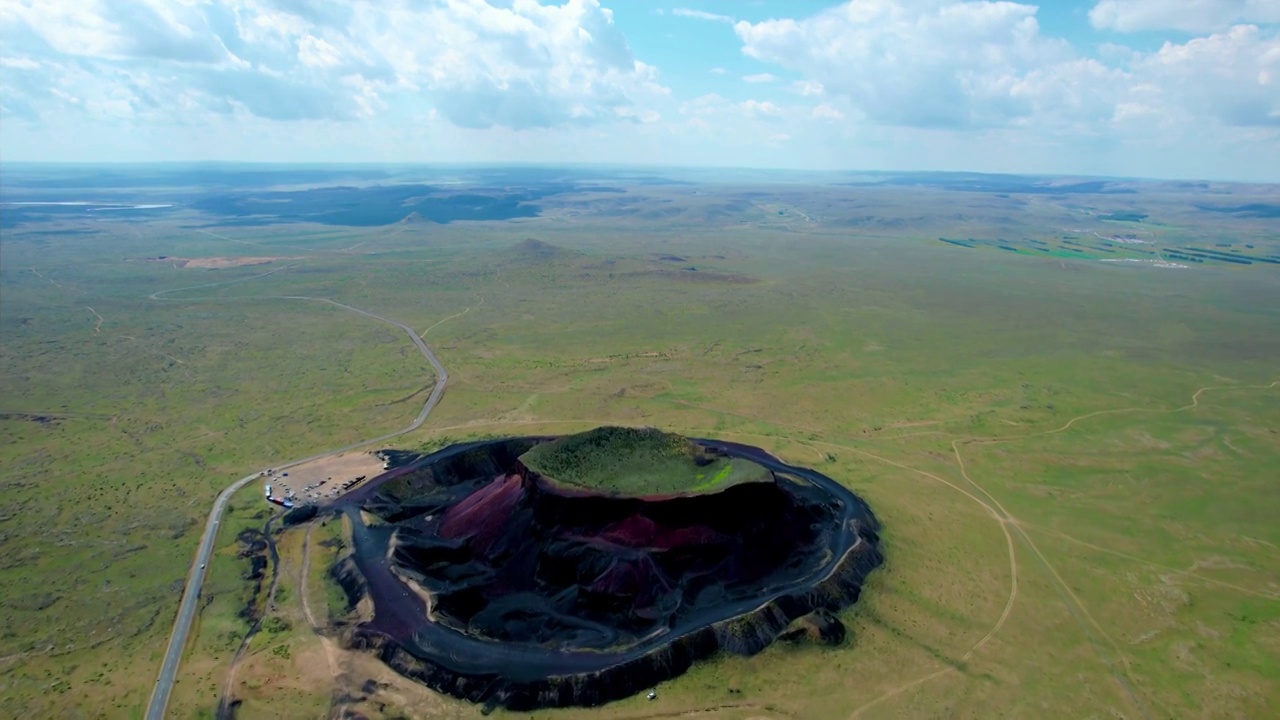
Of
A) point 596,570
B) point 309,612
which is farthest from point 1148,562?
point 309,612

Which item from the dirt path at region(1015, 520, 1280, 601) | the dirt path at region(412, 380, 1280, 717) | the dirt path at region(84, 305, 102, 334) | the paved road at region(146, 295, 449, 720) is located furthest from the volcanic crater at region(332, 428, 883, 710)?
the dirt path at region(84, 305, 102, 334)

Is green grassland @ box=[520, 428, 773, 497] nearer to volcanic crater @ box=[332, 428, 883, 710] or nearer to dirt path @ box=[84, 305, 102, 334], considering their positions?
volcanic crater @ box=[332, 428, 883, 710]

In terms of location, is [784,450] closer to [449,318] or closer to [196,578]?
[196,578]

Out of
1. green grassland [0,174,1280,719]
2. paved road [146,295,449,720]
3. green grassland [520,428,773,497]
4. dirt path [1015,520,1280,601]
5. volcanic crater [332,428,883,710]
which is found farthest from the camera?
dirt path [1015,520,1280,601]

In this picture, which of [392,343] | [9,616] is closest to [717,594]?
[9,616]

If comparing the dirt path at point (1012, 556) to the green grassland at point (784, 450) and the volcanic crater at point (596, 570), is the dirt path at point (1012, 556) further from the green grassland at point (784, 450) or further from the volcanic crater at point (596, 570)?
the volcanic crater at point (596, 570)
